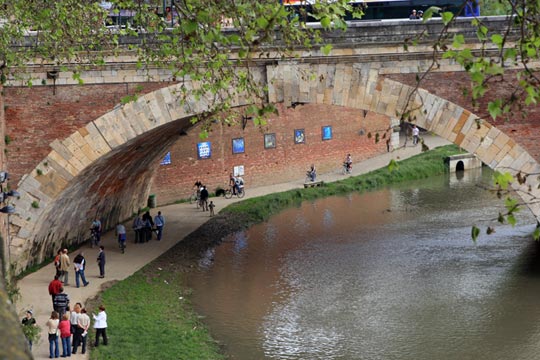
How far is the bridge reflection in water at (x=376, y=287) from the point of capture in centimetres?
1762

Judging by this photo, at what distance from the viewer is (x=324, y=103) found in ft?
68.9

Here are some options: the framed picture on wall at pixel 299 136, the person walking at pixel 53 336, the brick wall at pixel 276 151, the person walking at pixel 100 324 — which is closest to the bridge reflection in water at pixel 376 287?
the person walking at pixel 100 324

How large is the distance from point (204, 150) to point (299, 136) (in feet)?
14.7

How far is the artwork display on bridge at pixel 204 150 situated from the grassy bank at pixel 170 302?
221 cm

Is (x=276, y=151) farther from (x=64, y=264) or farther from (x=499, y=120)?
(x=499, y=120)

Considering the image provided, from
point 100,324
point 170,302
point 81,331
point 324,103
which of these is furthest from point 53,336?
point 324,103

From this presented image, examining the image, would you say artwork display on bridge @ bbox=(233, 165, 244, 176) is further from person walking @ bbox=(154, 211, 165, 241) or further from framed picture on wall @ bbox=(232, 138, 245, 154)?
person walking @ bbox=(154, 211, 165, 241)

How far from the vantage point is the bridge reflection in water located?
17625mm

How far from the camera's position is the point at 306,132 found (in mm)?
35281

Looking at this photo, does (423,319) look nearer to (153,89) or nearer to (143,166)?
(153,89)

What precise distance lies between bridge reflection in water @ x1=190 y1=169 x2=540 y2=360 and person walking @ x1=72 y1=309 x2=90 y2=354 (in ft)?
8.49

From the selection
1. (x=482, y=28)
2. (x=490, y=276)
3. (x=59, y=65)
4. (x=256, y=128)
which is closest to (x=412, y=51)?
(x=490, y=276)

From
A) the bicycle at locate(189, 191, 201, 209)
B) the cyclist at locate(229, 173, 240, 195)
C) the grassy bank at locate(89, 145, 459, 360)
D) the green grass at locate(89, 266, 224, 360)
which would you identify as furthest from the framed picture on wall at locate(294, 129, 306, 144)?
the green grass at locate(89, 266, 224, 360)

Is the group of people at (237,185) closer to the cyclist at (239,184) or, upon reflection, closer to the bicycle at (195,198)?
the cyclist at (239,184)
